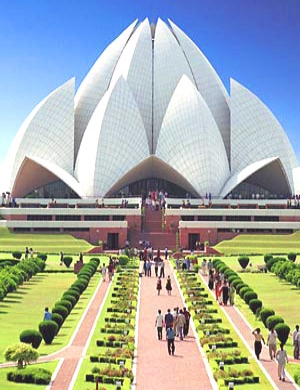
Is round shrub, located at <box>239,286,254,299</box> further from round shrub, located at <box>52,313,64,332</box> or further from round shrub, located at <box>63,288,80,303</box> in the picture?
round shrub, located at <box>52,313,64,332</box>

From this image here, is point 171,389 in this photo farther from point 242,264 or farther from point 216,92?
point 216,92

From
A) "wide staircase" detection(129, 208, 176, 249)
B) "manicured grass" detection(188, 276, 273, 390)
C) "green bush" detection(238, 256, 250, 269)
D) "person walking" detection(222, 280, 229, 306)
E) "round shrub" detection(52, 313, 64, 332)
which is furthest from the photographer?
"wide staircase" detection(129, 208, 176, 249)

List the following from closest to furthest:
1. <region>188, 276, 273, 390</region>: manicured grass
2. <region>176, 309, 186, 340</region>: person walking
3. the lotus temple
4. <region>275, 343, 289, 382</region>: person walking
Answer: <region>188, 276, 273, 390</region>: manicured grass → <region>275, 343, 289, 382</region>: person walking → <region>176, 309, 186, 340</region>: person walking → the lotus temple

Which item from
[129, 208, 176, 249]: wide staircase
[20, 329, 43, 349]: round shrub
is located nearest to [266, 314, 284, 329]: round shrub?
[20, 329, 43, 349]: round shrub

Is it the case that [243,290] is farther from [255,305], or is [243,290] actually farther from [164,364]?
[164,364]

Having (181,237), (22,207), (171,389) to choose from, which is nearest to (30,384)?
(171,389)

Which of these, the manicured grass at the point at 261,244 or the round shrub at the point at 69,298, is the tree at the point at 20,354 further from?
the manicured grass at the point at 261,244

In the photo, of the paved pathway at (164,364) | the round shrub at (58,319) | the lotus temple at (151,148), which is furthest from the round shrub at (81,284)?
the lotus temple at (151,148)

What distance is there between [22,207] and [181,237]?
9836 millimetres

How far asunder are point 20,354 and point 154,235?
76.2ft

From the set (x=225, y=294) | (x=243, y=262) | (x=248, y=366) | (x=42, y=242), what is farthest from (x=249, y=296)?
(x=42, y=242)

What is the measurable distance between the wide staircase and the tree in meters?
22.3

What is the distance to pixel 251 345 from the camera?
42.1 ft

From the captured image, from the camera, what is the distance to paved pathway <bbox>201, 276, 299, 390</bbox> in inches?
402
